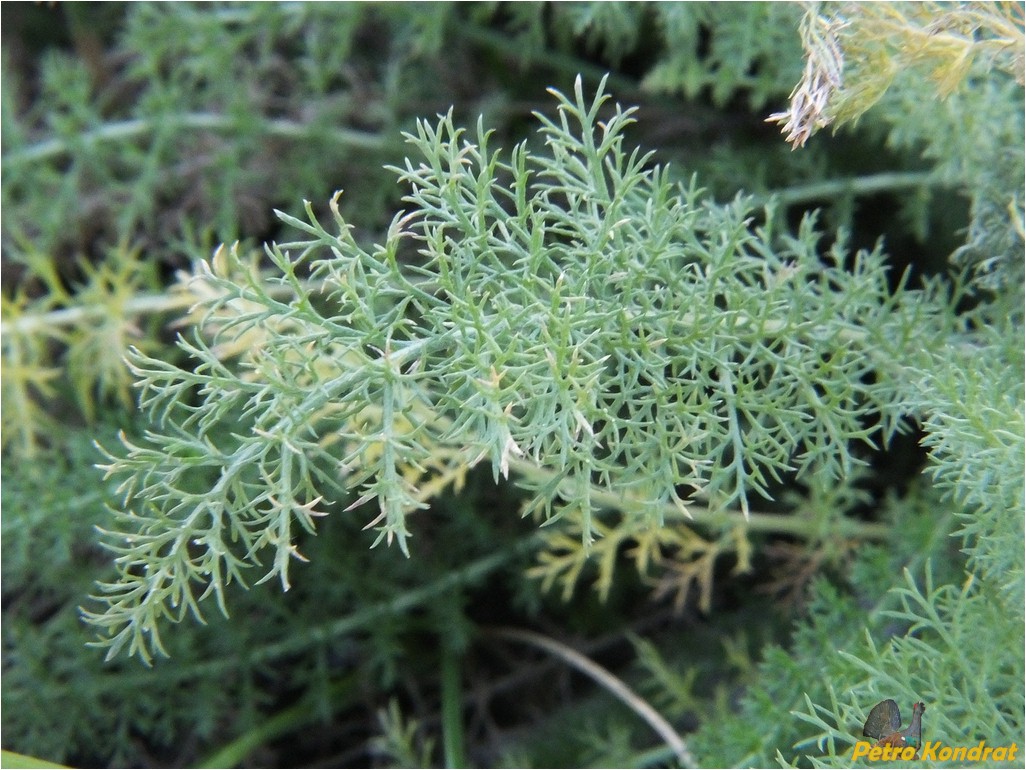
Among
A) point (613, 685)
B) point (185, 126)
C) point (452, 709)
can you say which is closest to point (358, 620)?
Result: point (452, 709)

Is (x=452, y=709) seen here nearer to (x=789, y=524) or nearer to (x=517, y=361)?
(x=789, y=524)

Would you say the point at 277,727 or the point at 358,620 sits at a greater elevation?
the point at 358,620

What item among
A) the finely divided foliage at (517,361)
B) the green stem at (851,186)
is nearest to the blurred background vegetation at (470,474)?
the green stem at (851,186)

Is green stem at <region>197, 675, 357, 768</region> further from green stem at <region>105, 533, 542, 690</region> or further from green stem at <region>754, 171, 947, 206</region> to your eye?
green stem at <region>754, 171, 947, 206</region>

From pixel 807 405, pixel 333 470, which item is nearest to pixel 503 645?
pixel 333 470

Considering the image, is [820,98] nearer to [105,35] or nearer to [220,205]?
[220,205]

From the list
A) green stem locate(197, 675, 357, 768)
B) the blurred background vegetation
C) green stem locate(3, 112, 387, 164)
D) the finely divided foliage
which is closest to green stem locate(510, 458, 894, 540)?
the blurred background vegetation

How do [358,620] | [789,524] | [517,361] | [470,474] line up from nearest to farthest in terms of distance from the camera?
[517,361], [789,524], [358,620], [470,474]
